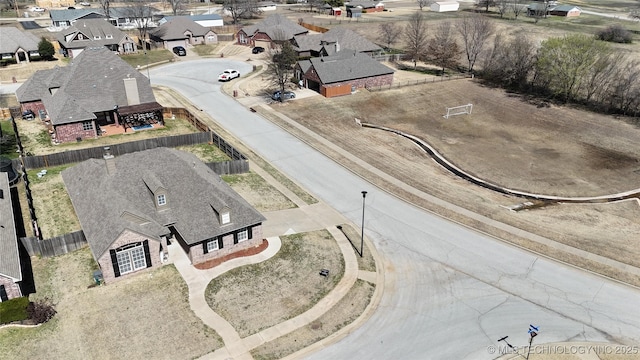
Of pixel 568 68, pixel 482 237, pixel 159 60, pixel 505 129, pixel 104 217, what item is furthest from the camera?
pixel 159 60

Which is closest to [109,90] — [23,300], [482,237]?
[23,300]

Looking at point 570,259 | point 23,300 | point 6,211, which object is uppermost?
point 6,211

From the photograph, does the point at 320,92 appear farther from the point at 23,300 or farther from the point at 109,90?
the point at 23,300

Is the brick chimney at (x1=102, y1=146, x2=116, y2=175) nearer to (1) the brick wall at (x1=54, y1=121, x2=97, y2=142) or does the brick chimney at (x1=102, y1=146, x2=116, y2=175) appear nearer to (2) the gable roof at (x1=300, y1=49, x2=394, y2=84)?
(1) the brick wall at (x1=54, y1=121, x2=97, y2=142)

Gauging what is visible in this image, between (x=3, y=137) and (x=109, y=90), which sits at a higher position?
(x=109, y=90)

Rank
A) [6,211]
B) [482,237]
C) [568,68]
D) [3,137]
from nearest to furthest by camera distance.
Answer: [6,211], [482,237], [3,137], [568,68]

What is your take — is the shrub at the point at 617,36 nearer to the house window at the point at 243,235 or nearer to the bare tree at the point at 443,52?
the bare tree at the point at 443,52

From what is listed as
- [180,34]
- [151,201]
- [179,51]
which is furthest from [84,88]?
[180,34]
